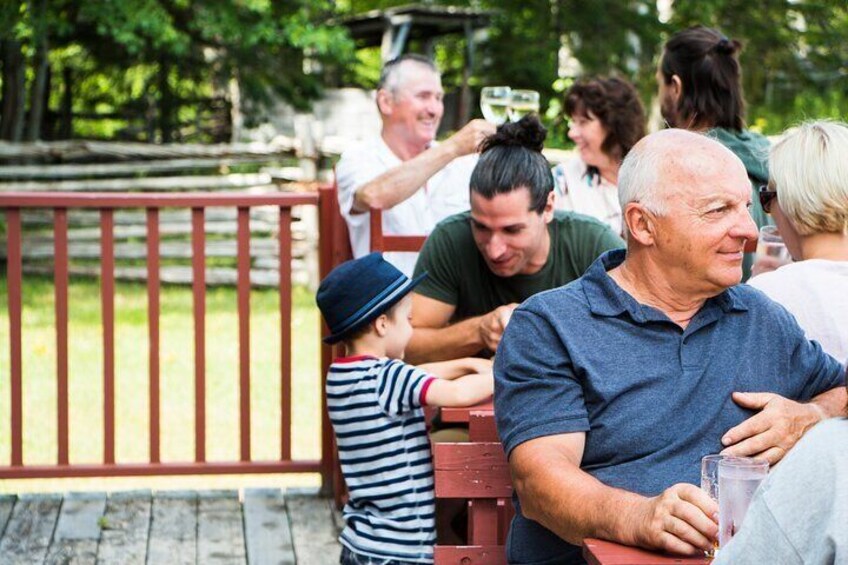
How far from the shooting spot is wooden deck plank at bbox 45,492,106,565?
4.76 m

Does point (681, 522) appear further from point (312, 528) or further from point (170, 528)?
point (170, 528)

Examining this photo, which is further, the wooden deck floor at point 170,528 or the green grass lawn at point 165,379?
the green grass lawn at point 165,379

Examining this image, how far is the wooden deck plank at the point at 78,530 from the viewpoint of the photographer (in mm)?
4762

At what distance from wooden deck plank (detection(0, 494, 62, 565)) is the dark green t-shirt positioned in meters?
1.86

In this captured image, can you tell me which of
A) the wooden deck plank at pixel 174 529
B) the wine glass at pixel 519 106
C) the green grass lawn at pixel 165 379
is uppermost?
the wine glass at pixel 519 106

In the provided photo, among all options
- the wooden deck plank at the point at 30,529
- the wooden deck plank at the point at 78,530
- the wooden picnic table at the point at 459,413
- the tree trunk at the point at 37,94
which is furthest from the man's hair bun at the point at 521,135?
the tree trunk at the point at 37,94

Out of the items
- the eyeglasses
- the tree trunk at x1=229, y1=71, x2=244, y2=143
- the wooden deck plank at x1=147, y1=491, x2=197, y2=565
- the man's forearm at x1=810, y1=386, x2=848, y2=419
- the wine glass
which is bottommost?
the wooden deck plank at x1=147, y1=491, x2=197, y2=565

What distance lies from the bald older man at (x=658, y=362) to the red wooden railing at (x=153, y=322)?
2.56m

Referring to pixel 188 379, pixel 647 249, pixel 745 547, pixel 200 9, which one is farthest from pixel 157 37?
pixel 745 547

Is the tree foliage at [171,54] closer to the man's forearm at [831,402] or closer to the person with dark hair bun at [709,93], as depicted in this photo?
the person with dark hair bun at [709,93]

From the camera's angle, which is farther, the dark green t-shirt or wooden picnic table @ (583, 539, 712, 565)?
the dark green t-shirt

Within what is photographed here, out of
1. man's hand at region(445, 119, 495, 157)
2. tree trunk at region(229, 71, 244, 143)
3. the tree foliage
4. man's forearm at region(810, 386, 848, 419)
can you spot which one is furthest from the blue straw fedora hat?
tree trunk at region(229, 71, 244, 143)

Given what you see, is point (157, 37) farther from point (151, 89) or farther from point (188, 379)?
point (188, 379)

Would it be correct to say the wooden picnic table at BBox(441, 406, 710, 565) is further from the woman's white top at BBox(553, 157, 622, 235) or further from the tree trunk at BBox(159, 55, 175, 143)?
the tree trunk at BBox(159, 55, 175, 143)
